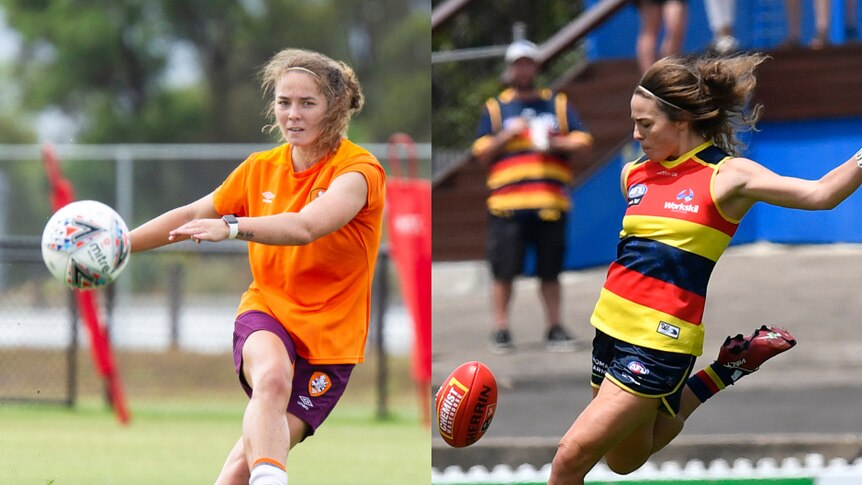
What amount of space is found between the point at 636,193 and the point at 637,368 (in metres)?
0.64

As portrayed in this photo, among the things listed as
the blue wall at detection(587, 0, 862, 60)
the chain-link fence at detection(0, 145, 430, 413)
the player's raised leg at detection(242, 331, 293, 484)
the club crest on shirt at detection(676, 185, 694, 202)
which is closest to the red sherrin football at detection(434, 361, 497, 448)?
the player's raised leg at detection(242, 331, 293, 484)

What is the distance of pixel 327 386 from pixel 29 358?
7915 millimetres

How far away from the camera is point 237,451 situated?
452 centimetres

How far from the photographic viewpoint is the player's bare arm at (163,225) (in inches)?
185

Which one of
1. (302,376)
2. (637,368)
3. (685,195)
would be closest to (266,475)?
(302,376)

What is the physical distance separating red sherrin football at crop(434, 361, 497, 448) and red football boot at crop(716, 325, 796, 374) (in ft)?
2.90

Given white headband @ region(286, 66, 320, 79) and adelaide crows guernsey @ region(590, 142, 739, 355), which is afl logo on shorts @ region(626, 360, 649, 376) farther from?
white headband @ region(286, 66, 320, 79)

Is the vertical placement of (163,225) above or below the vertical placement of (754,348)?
above

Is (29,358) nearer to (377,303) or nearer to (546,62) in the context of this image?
(377,303)

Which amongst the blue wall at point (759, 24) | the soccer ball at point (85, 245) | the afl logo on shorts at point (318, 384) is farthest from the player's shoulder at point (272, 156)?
the blue wall at point (759, 24)

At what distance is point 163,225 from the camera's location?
186 inches

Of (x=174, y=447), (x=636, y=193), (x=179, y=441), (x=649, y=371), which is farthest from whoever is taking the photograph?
(x=179, y=441)

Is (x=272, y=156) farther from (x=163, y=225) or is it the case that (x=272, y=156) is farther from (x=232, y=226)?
(x=232, y=226)

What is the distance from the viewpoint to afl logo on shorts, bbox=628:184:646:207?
15.3ft
